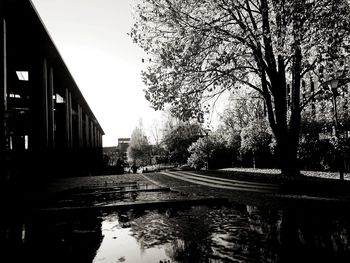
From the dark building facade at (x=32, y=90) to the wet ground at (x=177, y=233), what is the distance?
270 inches

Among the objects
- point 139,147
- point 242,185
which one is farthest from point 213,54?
point 139,147

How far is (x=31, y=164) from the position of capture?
19.2 metres

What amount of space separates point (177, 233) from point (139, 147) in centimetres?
8439

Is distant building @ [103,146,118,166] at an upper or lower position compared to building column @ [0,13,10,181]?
lower

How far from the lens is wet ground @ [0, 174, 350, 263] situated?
342 cm

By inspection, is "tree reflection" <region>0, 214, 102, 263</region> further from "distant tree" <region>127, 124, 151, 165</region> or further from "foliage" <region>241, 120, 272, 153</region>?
"distant tree" <region>127, 124, 151, 165</region>

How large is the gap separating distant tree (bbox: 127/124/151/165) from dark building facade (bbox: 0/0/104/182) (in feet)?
182

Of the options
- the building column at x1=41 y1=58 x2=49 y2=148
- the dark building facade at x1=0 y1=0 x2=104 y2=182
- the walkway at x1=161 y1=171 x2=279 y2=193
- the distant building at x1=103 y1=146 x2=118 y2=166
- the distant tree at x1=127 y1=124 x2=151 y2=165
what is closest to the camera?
the walkway at x1=161 y1=171 x2=279 y2=193

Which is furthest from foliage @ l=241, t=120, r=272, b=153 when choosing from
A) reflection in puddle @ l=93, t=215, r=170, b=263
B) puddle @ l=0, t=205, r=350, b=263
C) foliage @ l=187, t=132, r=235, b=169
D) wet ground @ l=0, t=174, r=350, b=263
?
reflection in puddle @ l=93, t=215, r=170, b=263

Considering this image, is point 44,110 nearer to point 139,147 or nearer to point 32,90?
point 32,90

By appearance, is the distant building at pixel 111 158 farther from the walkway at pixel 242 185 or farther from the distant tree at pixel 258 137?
the walkway at pixel 242 185

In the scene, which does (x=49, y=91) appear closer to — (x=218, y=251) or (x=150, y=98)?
(x=150, y=98)

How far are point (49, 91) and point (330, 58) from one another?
17063 millimetres

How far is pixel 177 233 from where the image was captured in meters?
4.47
